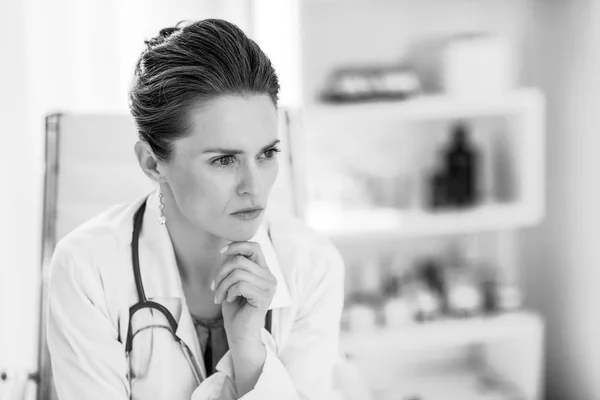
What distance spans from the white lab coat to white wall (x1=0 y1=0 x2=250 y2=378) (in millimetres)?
902

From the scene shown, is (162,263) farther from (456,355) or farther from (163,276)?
(456,355)

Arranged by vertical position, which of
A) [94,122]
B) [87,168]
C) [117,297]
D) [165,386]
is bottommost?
[165,386]

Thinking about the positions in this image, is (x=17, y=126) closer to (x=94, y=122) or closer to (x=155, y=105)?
(x=94, y=122)

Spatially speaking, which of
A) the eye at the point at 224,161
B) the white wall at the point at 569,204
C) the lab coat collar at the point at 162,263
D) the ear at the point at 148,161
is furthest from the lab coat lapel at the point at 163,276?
the white wall at the point at 569,204

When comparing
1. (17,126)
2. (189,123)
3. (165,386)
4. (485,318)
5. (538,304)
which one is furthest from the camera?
(538,304)

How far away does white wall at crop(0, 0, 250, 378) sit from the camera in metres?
2.12

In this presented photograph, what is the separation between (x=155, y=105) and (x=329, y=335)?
54 cm

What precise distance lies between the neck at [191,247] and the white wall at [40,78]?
3.11ft

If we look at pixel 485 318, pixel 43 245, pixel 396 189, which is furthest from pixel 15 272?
pixel 485 318

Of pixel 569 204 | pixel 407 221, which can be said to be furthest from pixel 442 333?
pixel 569 204

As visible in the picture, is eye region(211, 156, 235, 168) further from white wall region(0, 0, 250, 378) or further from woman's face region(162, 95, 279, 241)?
white wall region(0, 0, 250, 378)

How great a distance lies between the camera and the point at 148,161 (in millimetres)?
1243

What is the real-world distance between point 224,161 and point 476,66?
49.8 inches

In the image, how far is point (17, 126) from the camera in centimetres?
213
